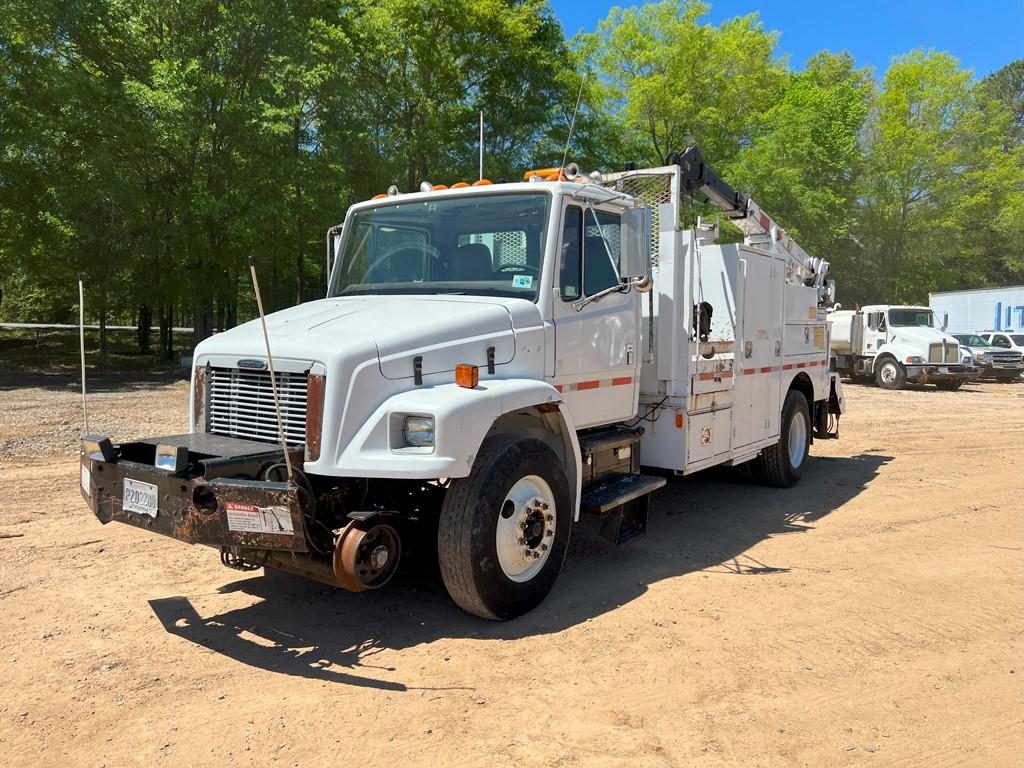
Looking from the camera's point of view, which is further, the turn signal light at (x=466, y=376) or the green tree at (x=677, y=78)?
the green tree at (x=677, y=78)

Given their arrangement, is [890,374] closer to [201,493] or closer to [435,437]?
[435,437]

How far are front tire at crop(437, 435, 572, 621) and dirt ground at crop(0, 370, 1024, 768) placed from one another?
23 centimetres

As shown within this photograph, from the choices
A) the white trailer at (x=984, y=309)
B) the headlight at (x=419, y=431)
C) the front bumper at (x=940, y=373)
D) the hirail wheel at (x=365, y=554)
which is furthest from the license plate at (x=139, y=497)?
the white trailer at (x=984, y=309)

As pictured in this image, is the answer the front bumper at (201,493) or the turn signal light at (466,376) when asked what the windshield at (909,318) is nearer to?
the turn signal light at (466,376)

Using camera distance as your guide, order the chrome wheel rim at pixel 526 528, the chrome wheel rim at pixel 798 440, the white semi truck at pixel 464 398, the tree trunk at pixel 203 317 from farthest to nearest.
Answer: the tree trunk at pixel 203 317 < the chrome wheel rim at pixel 798 440 < the chrome wheel rim at pixel 526 528 < the white semi truck at pixel 464 398

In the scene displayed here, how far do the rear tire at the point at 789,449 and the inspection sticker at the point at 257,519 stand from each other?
6014 millimetres

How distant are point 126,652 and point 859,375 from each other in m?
22.0

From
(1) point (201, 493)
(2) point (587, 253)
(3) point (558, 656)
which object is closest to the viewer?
(1) point (201, 493)

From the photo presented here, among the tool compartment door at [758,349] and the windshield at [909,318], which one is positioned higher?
the windshield at [909,318]

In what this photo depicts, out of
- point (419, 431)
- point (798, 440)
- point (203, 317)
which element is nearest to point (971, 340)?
point (798, 440)

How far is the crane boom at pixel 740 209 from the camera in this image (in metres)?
7.11

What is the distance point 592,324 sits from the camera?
5.45 metres

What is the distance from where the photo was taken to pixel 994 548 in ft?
20.7

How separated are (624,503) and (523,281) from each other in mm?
1793
